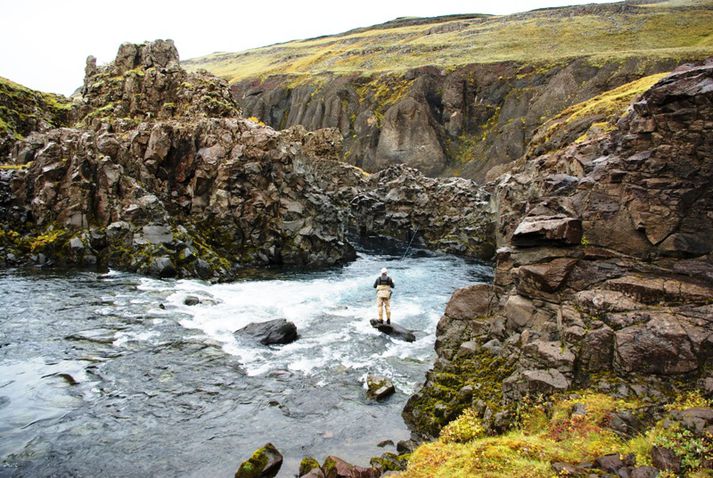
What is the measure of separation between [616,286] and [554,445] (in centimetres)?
552

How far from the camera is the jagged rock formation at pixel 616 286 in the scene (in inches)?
456

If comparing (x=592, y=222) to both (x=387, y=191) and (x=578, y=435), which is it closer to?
(x=578, y=435)

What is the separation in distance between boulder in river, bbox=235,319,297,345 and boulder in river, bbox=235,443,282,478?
9538 millimetres

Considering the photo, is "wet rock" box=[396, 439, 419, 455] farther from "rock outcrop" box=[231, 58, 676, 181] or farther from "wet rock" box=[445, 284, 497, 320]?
"rock outcrop" box=[231, 58, 676, 181]

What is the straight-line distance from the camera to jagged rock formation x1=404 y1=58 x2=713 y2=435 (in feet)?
38.0

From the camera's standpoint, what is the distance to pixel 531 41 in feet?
401

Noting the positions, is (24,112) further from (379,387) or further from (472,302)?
(472,302)

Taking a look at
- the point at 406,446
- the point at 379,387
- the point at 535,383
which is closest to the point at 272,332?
the point at 379,387

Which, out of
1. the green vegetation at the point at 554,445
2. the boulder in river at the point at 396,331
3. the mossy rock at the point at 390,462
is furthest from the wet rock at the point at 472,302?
the mossy rock at the point at 390,462

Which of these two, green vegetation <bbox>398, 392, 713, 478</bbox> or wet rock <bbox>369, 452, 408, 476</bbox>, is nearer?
green vegetation <bbox>398, 392, 713, 478</bbox>

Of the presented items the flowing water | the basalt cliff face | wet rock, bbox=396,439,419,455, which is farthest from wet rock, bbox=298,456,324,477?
the basalt cliff face

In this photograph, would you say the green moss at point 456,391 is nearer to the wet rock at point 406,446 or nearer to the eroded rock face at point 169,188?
the wet rock at point 406,446

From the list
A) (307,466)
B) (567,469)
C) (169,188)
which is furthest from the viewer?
(169,188)

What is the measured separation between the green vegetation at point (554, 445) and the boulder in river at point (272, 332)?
36.7 ft
